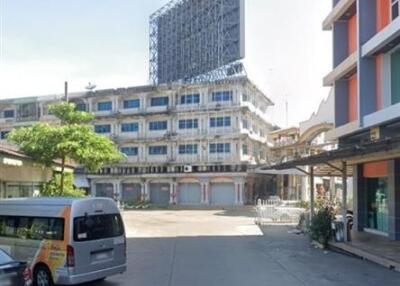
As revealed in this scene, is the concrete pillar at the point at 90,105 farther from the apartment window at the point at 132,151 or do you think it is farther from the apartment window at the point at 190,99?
the apartment window at the point at 190,99

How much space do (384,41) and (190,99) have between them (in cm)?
5049

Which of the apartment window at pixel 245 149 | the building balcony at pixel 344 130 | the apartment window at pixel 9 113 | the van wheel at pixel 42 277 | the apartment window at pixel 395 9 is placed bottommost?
the van wheel at pixel 42 277

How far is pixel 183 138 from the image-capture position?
69.9 meters

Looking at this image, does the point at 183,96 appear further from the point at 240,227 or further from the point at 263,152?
the point at 240,227

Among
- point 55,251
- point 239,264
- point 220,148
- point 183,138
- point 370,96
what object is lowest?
point 239,264

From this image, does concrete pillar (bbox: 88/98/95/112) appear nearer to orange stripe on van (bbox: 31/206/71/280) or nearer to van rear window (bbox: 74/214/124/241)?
van rear window (bbox: 74/214/124/241)

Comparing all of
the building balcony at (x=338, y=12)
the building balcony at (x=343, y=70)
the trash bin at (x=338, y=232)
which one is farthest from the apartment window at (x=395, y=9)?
the trash bin at (x=338, y=232)

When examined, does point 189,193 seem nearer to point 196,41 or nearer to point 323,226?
point 196,41

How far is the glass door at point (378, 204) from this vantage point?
24.4 metres

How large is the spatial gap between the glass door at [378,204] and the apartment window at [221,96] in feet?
135

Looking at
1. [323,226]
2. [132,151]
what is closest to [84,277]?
[323,226]

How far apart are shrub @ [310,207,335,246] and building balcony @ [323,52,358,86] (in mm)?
6492

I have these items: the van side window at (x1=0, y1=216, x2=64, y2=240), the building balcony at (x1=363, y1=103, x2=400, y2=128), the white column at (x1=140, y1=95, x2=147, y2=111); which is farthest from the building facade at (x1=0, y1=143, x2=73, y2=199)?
the white column at (x1=140, y1=95, x2=147, y2=111)

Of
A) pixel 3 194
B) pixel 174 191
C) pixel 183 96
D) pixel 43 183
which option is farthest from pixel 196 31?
pixel 3 194
